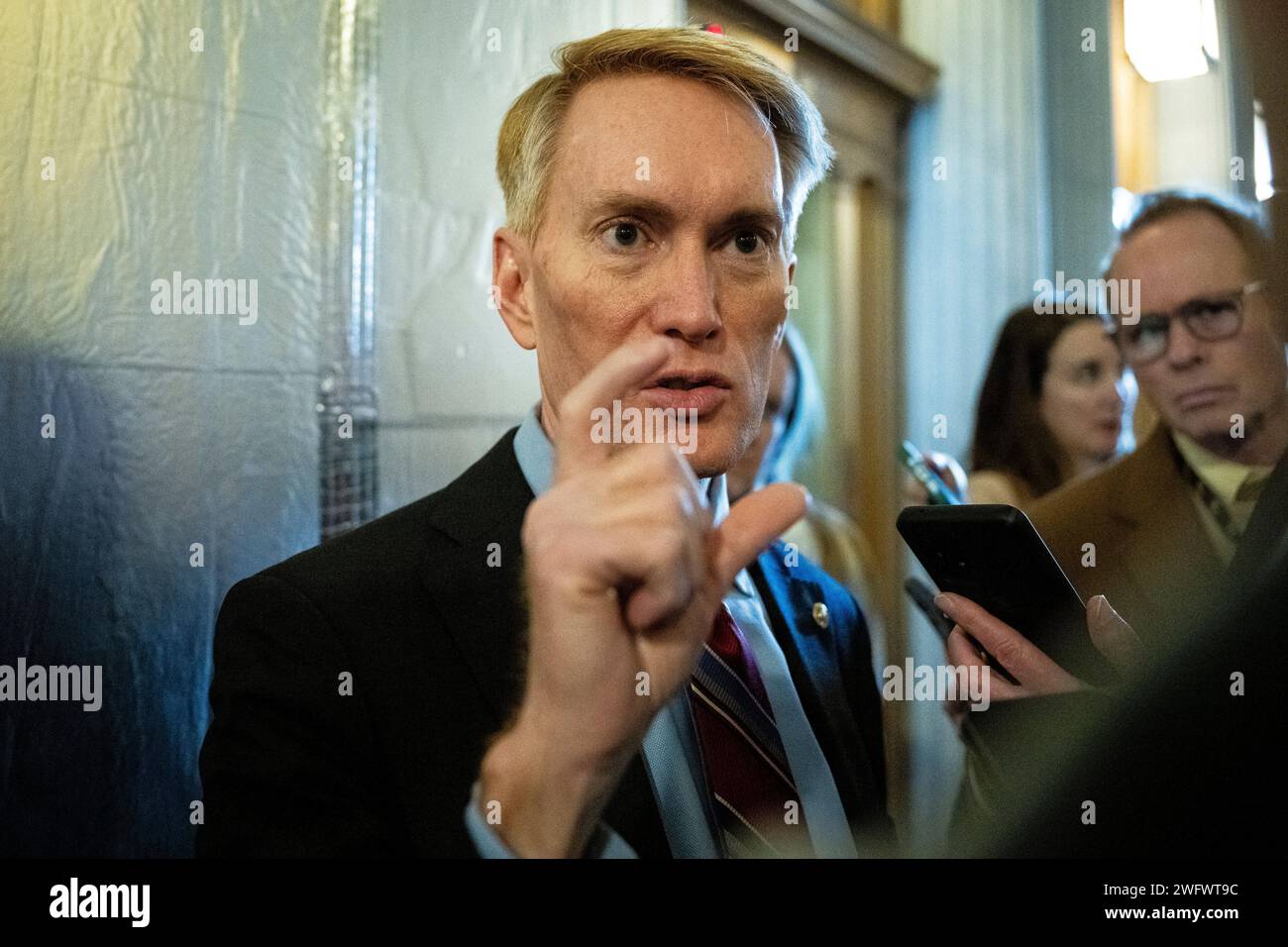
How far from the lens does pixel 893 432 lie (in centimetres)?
142

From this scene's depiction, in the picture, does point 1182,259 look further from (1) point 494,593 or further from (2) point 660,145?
(1) point 494,593

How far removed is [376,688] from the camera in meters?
0.83

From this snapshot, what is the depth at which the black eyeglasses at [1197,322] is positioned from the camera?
3.81 ft

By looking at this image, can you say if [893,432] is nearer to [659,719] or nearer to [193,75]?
[659,719]

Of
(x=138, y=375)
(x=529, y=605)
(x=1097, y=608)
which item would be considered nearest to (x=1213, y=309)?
(x=1097, y=608)

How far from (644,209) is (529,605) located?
0.36m

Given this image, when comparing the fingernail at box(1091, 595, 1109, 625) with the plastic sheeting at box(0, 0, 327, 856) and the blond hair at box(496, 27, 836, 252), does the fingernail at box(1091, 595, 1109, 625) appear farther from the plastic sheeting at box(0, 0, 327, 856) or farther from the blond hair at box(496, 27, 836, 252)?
the plastic sheeting at box(0, 0, 327, 856)

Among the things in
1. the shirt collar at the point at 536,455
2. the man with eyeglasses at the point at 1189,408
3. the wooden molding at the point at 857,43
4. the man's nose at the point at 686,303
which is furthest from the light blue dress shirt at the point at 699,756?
the wooden molding at the point at 857,43

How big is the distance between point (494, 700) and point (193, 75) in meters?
0.66

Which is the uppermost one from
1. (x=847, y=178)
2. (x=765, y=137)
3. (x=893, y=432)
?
(x=847, y=178)

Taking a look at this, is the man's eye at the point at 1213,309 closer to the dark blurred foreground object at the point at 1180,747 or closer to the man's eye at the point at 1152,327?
the man's eye at the point at 1152,327

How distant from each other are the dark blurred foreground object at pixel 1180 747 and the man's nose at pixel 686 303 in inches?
19.0

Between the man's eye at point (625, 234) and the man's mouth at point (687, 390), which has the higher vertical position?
the man's eye at point (625, 234)
